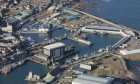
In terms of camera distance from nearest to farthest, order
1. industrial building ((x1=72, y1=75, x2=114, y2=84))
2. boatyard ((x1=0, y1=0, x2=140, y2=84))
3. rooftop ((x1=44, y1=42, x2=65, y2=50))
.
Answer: industrial building ((x1=72, y1=75, x2=114, y2=84)) < boatyard ((x1=0, y1=0, x2=140, y2=84)) < rooftop ((x1=44, y1=42, x2=65, y2=50))

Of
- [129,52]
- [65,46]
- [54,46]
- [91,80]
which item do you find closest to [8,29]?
[65,46]

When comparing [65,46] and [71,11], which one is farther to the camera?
[71,11]

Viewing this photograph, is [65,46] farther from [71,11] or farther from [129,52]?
[71,11]

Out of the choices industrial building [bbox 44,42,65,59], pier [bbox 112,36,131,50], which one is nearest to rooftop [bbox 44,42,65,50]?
industrial building [bbox 44,42,65,59]

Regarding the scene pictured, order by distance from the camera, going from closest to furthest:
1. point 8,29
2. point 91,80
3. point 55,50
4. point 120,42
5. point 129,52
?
point 91,80, point 55,50, point 129,52, point 120,42, point 8,29

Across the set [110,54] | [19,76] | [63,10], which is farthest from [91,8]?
[19,76]

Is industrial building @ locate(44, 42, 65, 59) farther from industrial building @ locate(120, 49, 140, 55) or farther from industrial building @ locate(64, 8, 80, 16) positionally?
industrial building @ locate(64, 8, 80, 16)

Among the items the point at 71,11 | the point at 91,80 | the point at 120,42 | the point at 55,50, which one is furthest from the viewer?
the point at 71,11

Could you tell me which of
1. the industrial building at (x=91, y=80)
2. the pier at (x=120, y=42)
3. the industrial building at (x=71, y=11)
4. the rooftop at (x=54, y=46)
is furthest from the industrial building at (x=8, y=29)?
the industrial building at (x=91, y=80)
